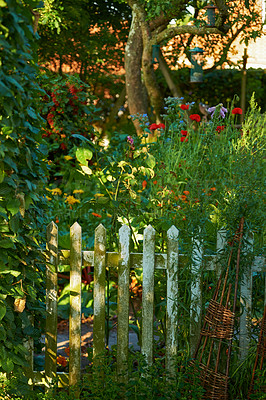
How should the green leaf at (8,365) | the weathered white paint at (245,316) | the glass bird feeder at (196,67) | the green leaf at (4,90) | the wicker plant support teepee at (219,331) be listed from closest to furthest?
the green leaf at (4,90)
the green leaf at (8,365)
the wicker plant support teepee at (219,331)
the weathered white paint at (245,316)
the glass bird feeder at (196,67)

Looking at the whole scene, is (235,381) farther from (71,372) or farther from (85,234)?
(85,234)

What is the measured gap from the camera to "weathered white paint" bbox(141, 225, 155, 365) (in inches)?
109

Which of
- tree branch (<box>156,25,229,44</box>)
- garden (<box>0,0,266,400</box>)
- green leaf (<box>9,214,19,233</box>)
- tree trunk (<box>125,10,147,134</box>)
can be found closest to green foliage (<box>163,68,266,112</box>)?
tree trunk (<box>125,10,147,134</box>)

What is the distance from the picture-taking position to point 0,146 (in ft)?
7.44

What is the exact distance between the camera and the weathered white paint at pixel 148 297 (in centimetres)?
278

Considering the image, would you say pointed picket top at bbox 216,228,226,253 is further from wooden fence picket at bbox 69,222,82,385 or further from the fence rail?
wooden fence picket at bbox 69,222,82,385

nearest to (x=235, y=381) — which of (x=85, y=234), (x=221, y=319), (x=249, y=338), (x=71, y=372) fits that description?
(x=249, y=338)

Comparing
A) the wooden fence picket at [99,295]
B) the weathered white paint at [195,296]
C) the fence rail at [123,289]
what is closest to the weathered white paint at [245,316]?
the fence rail at [123,289]

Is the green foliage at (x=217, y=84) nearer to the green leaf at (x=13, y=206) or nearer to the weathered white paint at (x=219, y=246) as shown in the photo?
the weathered white paint at (x=219, y=246)

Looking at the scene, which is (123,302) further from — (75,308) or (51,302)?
(51,302)

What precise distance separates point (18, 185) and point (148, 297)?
93cm

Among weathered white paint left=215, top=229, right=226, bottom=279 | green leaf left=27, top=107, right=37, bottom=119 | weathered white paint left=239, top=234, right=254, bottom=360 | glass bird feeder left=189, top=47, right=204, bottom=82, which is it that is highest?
glass bird feeder left=189, top=47, right=204, bottom=82

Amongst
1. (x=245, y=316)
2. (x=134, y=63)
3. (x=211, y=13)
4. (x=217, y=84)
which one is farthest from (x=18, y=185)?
(x=217, y=84)

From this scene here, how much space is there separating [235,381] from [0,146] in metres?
1.79
